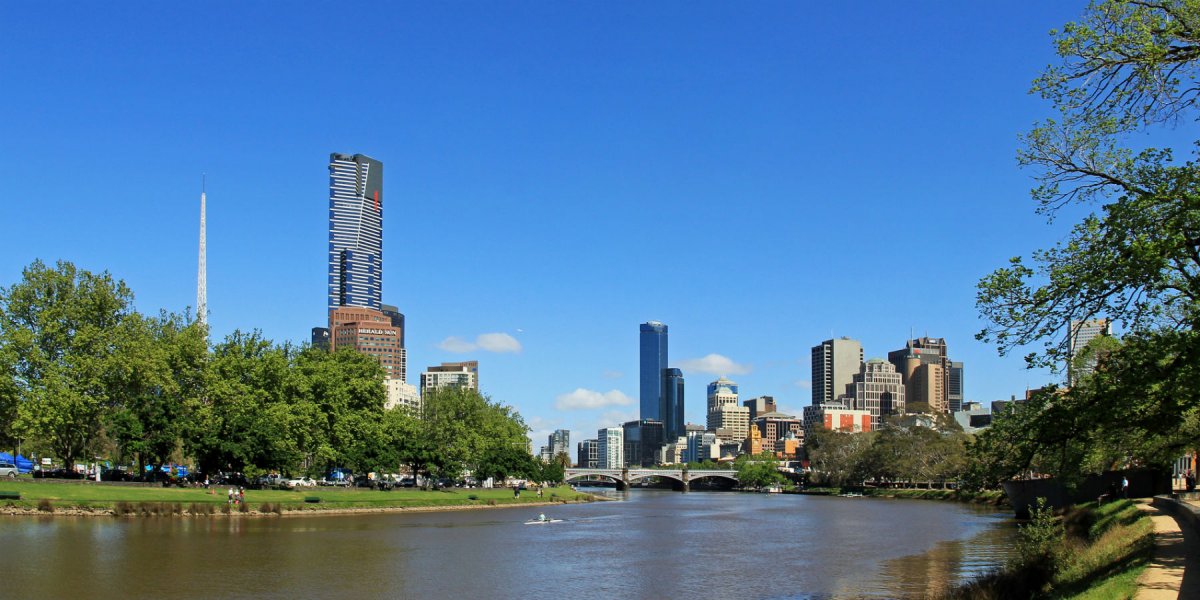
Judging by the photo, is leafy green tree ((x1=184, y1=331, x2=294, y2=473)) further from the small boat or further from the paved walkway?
the paved walkway

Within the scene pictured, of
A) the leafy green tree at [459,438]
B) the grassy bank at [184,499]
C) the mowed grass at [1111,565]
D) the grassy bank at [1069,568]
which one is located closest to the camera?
the mowed grass at [1111,565]

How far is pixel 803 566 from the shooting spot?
51969 millimetres

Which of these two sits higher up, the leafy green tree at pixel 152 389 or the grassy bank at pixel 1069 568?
the leafy green tree at pixel 152 389

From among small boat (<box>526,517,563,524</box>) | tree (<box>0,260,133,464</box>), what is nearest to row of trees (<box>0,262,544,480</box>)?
tree (<box>0,260,133,464</box>)

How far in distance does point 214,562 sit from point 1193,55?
139 feet

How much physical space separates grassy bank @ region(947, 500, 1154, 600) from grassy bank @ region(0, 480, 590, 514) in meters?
58.2

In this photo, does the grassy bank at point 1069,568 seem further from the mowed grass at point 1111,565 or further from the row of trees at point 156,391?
the row of trees at point 156,391

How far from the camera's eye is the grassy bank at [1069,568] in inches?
1126

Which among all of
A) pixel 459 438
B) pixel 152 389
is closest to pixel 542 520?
pixel 152 389

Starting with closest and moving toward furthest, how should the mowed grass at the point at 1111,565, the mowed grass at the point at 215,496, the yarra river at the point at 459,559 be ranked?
the mowed grass at the point at 1111,565 < the yarra river at the point at 459,559 < the mowed grass at the point at 215,496

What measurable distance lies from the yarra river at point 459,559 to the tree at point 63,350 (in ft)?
61.4

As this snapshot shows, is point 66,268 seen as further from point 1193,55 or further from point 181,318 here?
point 1193,55

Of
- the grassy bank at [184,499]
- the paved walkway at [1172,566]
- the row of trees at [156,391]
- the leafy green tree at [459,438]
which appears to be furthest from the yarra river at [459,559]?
the leafy green tree at [459,438]

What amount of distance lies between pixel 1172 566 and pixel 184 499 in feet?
225
